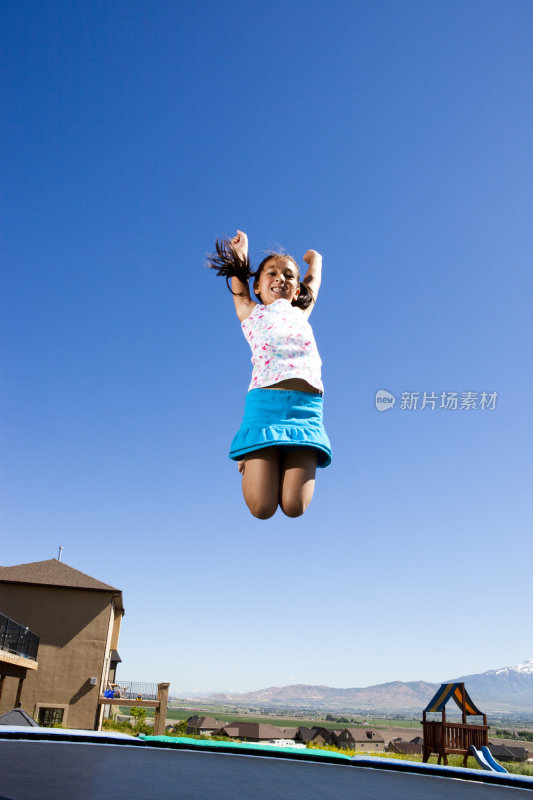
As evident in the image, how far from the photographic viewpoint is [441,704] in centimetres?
833

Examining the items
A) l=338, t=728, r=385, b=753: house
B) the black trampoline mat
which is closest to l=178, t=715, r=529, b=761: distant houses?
l=338, t=728, r=385, b=753: house

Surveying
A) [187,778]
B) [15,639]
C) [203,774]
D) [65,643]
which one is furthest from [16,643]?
→ [187,778]

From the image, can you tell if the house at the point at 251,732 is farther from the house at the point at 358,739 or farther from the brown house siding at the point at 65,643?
the brown house siding at the point at 65,643

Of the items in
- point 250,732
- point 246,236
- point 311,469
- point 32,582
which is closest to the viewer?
point 311,469

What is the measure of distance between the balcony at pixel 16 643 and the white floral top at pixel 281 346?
26.1 feet

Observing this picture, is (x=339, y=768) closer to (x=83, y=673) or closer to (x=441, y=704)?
(x=441, y=704)

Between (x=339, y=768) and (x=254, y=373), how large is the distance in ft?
8.24

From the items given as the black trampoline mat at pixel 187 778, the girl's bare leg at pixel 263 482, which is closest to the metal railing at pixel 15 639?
the black trampoline mat at pixel 187 778

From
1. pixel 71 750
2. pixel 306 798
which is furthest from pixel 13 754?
pixel 306 798

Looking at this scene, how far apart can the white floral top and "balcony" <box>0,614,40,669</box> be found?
796 cm

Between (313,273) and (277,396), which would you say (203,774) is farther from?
(313,273)

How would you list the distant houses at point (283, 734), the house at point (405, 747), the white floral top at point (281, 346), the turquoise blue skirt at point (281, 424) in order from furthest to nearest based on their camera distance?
1. the distant houses at point (283, 734)
2. the house at point (405, 747)
3. the white floral top at point (281, 346)
4. the turquoise blue skirt at point (281, 424)

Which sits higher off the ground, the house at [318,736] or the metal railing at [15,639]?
the metal railing at [15,639]

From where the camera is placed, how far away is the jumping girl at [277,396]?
2.80m
